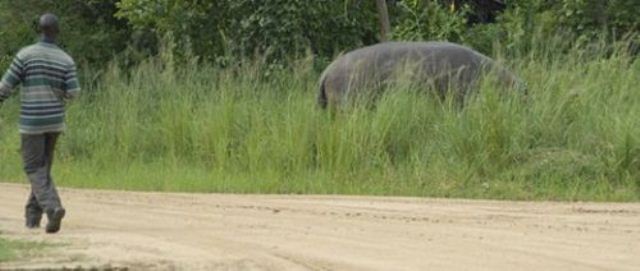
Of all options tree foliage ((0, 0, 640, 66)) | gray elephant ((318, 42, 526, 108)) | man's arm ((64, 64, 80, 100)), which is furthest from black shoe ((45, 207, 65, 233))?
tree foliage ((0, 0, 640, 66))

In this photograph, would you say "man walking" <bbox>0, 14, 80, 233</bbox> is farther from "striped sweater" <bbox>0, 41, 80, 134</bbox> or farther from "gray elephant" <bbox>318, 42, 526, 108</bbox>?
"gray elephant" <bbox>318, 42, 526, 108</bbox>

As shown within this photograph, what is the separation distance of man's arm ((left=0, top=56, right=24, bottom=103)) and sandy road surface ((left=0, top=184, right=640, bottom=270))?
1.16 metres

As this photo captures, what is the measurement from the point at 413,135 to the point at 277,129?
71.5 inches

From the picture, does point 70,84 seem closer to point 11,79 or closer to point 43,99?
point 43,99

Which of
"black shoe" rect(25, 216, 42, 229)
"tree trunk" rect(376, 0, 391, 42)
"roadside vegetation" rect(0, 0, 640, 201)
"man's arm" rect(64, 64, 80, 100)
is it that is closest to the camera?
"man's arm" rect(64, 64, 80, 100)

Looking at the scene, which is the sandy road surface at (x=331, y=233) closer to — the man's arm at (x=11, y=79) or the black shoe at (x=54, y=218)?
the black shoe at (x=54, y=218)

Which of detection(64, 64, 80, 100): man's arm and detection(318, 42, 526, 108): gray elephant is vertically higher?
detection(64, 64, 80, 100): man's arm

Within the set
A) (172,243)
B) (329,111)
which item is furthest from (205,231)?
(329,111)

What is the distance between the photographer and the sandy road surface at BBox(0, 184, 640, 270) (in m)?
8.19

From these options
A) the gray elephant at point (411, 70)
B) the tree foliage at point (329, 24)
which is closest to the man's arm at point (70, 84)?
the gray elephant at point (411, 70)

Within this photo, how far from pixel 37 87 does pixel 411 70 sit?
716 cm

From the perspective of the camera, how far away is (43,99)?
9734 millimetres

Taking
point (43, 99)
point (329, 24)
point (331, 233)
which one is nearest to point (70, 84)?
point (43, 99)

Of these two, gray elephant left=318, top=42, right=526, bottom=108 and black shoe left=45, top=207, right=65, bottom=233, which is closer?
black shoe left=45, top=207, right=65, bottom=233
